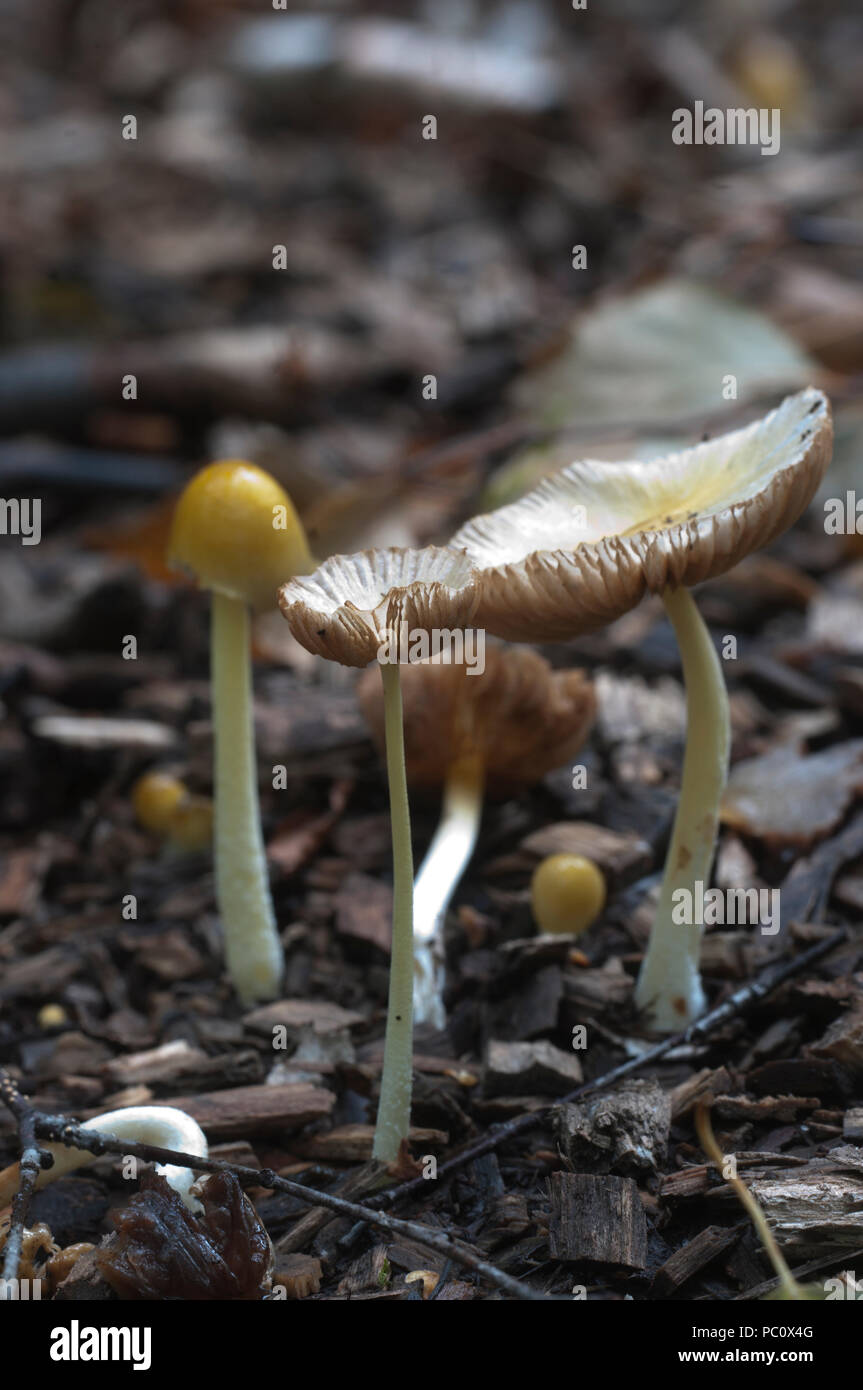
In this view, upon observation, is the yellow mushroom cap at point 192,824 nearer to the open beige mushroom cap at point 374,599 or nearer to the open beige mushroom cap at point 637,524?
the open beige mushroom cap at point 637,524

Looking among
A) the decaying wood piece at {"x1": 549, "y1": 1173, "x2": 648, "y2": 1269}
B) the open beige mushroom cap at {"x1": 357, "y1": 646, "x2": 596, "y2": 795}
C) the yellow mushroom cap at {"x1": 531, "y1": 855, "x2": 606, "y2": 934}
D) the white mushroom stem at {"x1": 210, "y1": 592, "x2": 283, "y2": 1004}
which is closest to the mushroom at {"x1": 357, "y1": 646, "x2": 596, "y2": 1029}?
the open beige mushroom cap at {"x1": 357, "y1": 646, "x2": 596, "y2": 795}

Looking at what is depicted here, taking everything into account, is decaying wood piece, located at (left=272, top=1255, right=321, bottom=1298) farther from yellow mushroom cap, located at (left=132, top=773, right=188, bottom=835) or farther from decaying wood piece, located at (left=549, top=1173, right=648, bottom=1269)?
yellow mushroom cap, located at (left=132, top=773, right=188, bottom=835)

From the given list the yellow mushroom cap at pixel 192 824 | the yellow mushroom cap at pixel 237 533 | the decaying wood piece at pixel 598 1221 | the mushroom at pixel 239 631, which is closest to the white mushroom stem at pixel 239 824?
the mushroom at pixel 239 631

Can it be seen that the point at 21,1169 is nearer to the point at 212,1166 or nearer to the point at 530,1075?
the point at 212,1166

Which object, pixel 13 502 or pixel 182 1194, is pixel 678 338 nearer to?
pixel 13 502
